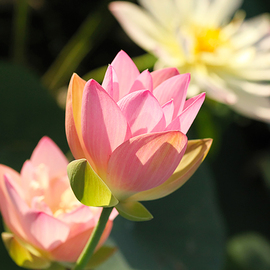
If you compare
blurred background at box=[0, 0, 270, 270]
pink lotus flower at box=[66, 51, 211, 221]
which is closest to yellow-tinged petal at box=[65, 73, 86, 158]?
pink lotus flower at box=[66, 51, 211, 221]

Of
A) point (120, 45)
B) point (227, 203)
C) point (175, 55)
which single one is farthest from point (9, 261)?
point (120, 45)

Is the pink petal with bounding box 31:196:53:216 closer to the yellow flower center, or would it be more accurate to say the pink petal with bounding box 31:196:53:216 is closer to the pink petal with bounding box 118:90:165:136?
the pink petal with bounding box 118:90:165:136

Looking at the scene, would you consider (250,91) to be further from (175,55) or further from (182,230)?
(182,230)

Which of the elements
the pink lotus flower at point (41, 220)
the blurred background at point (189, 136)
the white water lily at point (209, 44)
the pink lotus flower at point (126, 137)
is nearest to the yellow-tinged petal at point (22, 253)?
the pink lotus flower at point (41, 220)

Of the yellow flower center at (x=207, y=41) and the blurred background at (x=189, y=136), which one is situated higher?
the yellow flower center at (x=207, y=41)

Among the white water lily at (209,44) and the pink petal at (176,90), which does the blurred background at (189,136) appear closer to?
the white water lily at (209,44)

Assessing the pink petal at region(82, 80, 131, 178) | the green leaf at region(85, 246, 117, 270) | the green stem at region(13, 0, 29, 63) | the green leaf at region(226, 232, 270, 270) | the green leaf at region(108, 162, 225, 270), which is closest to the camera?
the pink petal at region(82, 80, 131, 178)
